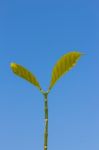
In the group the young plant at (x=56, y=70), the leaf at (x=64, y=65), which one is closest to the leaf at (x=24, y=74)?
the young plant at (x=56, y=70)

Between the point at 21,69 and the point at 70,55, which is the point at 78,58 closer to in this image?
the point at 70,55

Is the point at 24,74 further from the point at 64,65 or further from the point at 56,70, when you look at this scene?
the point at 64,65

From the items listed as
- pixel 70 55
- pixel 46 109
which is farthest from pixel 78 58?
pixel 46 109

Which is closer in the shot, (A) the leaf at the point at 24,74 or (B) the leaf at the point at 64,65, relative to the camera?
(B) the leaf at the point at 64,65

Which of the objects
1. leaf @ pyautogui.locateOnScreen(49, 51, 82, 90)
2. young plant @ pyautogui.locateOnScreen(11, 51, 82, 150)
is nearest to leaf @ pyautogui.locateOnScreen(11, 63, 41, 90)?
young plant @ pyautogui.locateOnScreen(11, 51, 82, 150)

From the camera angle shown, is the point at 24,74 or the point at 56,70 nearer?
the point at 56,70

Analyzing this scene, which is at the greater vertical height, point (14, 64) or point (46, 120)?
point (14, 64)

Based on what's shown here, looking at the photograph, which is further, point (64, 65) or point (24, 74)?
point (24, 74)

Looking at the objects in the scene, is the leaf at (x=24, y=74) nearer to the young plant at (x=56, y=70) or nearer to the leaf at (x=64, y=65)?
the young plant at (x=56, y=70)

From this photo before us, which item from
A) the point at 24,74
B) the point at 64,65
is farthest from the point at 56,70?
the point at 24,74
